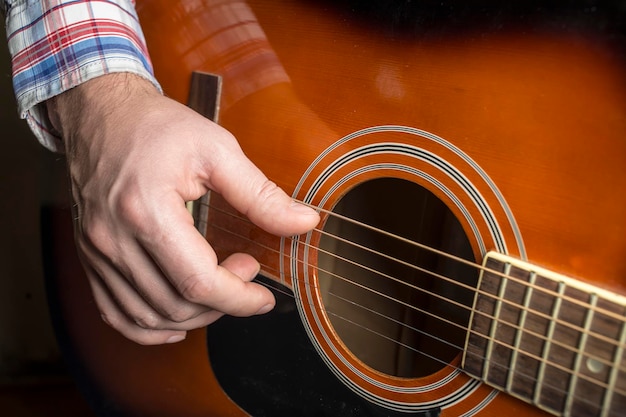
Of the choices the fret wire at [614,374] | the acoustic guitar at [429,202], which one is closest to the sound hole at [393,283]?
the acoustic guitar at [429,202]

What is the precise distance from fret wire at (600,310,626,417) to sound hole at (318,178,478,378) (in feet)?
1.20

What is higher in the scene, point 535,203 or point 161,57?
point 161,57

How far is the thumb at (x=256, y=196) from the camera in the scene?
1.93ft

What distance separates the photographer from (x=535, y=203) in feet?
→ 1.67

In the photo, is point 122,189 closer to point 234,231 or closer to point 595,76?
point 234,231

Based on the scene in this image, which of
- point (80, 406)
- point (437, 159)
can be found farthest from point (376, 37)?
point (80, 406)

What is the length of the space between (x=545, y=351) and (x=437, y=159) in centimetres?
21

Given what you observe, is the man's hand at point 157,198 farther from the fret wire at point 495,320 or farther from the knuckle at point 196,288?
the fret wire at point 495,320

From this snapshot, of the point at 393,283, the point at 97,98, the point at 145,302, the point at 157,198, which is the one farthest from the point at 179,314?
the point at 393,283

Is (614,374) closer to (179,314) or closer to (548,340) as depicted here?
(548,340)

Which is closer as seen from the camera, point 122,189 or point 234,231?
point 122,189

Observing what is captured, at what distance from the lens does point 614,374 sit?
1.52ft

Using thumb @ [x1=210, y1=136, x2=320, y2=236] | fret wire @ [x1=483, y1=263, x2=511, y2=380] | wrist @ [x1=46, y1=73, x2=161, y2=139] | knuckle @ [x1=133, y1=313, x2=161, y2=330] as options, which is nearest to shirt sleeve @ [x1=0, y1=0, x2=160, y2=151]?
wrist @ [x1=46, y1=73, x2=161, y2=139]

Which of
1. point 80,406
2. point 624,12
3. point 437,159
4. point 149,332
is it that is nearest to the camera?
point 624,12
